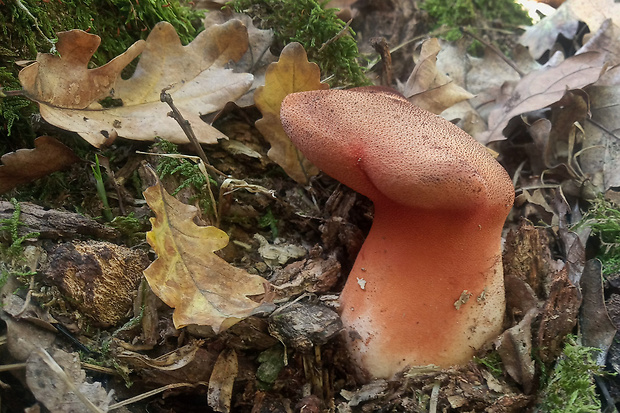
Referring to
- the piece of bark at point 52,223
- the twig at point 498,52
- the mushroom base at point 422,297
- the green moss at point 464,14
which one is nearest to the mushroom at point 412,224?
the mushroom base at point 422,297

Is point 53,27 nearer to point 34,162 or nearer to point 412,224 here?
point 34,162

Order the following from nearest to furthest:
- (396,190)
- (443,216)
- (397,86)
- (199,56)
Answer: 1. (396,190)
2. (443,216)
3. (199,56)
4. (397,86)

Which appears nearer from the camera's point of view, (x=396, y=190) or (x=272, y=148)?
(x=396, y=190)

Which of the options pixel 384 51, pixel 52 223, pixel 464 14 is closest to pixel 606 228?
pixel 384 51

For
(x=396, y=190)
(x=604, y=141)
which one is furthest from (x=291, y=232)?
(x=604, y=141)

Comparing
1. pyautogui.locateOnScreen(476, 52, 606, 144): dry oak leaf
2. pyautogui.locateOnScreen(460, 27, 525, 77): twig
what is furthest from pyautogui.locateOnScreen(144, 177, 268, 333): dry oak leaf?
pyautogui.locateOnScreen(460, 27, 525, 77): twig

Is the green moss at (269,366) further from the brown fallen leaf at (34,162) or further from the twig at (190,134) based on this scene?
the brown fallen leaf at (34,162)

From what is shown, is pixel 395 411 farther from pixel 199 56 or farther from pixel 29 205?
pixel 199 56
